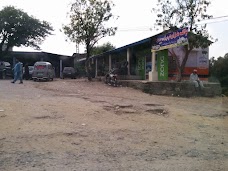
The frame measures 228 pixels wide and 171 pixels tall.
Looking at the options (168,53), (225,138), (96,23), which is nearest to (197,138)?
(225,138)

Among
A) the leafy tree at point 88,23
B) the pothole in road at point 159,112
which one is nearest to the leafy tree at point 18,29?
the leafy tree at point 88,23

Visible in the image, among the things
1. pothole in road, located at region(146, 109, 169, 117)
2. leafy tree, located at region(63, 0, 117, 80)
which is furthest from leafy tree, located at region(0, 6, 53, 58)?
pothole in road, located at region(146, 109, 169, 117)

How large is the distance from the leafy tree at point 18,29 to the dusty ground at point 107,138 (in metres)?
26.8

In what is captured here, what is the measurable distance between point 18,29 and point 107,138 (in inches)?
1259

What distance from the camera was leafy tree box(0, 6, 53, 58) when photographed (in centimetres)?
3512

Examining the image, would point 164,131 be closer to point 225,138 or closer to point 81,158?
point 225,138

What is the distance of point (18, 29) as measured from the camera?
3609cm

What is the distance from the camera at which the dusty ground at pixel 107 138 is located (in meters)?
5.48

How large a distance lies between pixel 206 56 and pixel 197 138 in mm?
15711

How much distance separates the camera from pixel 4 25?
35094mm

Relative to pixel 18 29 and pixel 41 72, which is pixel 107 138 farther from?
pixel 18 29

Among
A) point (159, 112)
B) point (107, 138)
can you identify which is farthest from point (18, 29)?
point (107, 138)

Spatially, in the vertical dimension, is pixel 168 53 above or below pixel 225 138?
above

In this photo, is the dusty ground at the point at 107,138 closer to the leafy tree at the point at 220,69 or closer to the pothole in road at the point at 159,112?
the pothole in road at the point at 159,112
